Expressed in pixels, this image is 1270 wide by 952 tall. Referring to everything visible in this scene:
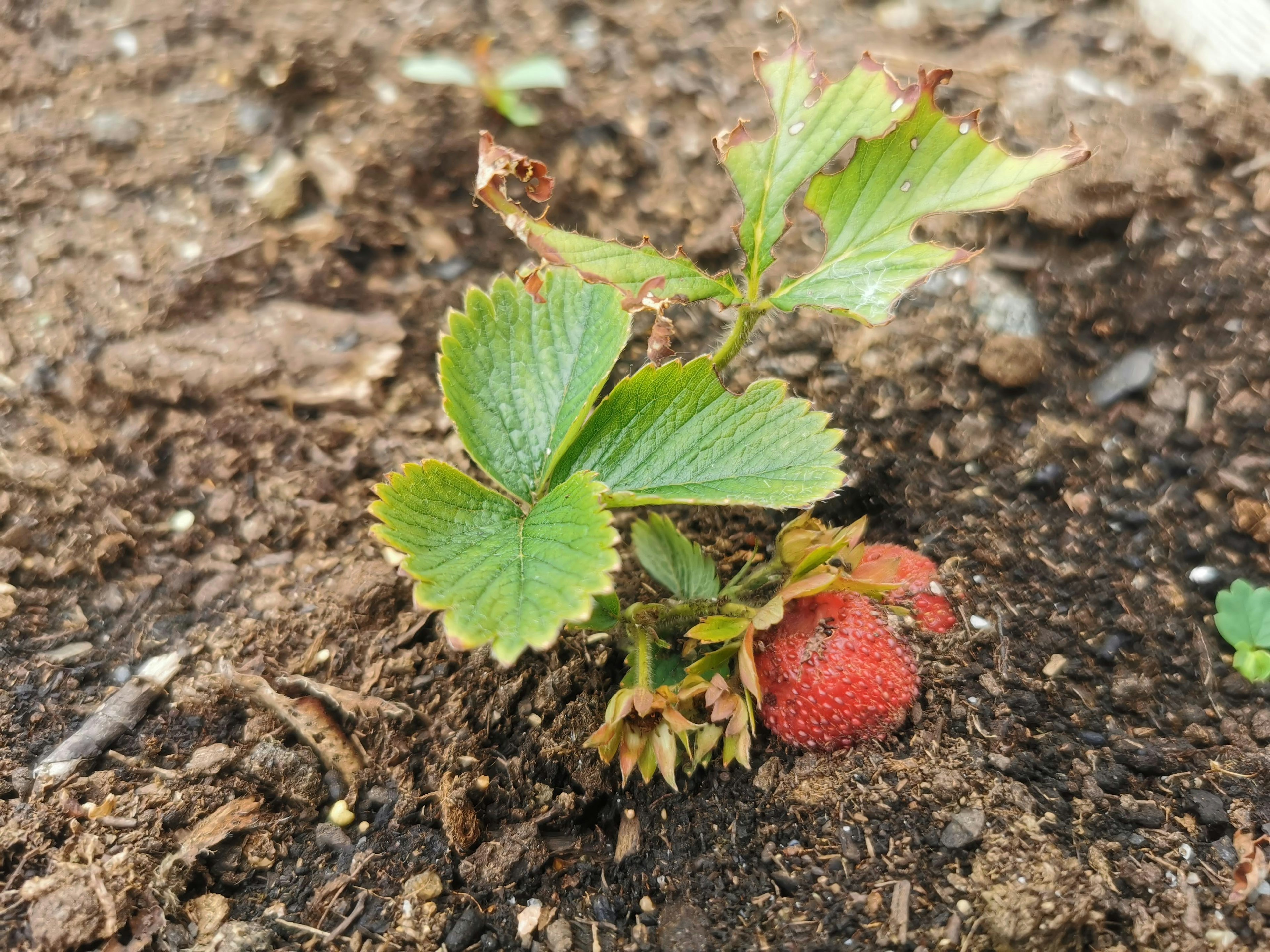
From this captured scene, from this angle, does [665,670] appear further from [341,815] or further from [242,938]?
[242,938]

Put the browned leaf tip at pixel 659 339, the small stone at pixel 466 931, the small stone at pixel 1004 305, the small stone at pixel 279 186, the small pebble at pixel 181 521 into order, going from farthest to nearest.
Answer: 1. the small stone at pixel 279 186
2. the small stone at pixel 1004 305
3. the small pebble at pixel 181 521
4. the browned leaf tip at pixel 659 339
5. the small stone at pixel 466 931

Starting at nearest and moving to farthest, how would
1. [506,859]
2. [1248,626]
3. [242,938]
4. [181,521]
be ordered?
[242,938], [506,859], [1248,626], [181,521]

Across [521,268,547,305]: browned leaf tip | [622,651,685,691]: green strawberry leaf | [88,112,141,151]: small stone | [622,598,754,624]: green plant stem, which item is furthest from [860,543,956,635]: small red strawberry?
[88,112,141,151]: small stone

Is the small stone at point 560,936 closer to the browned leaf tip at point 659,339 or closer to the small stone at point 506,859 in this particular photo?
the small stone at point 506,859

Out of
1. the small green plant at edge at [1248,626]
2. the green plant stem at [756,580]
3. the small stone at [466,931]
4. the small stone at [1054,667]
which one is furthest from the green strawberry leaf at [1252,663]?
the small stone at [466,931]

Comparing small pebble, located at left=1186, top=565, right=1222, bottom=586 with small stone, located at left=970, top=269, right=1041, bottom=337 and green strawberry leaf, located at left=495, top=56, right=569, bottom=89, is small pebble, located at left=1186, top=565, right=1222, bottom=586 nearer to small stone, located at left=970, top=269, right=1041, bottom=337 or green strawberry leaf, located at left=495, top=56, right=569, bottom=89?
small stone, located at left=970, top=269, right=1041, bottom=337

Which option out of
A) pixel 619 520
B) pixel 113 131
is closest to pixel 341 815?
pixel 619 520
